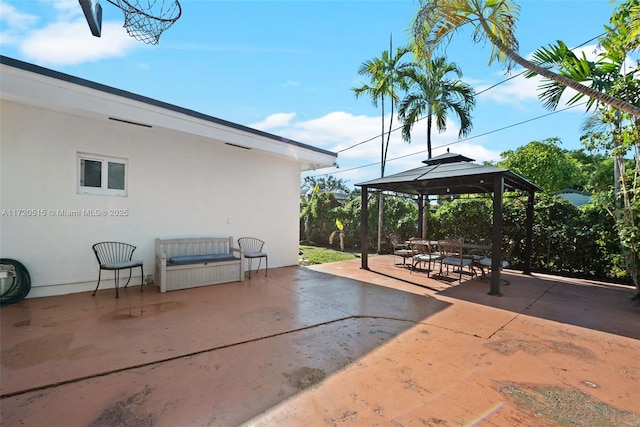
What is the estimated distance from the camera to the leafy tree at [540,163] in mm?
17719

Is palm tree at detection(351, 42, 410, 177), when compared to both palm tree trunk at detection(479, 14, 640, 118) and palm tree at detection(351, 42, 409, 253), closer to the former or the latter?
palm tree at detection(351, 42, 409, 253)

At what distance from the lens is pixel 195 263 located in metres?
5.72

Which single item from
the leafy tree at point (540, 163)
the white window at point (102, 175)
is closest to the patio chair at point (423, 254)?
A: the white window at point (102, 175)

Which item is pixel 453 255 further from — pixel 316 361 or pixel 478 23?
pixel 316 361

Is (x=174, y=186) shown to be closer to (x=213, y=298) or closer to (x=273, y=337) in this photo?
(x=213, y=298)

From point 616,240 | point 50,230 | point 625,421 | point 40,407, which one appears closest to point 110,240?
point 50,230

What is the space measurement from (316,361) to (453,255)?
5.54 m

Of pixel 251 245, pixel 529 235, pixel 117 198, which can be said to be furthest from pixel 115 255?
pixel 529 235

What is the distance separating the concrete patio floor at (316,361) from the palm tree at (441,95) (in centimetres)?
785

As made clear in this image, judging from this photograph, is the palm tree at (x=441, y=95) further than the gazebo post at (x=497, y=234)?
Yes

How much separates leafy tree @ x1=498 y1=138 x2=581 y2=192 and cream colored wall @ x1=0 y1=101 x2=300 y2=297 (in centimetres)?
1649

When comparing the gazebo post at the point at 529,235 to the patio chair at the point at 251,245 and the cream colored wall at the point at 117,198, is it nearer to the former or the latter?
the cream colored wall at the point at 117,198

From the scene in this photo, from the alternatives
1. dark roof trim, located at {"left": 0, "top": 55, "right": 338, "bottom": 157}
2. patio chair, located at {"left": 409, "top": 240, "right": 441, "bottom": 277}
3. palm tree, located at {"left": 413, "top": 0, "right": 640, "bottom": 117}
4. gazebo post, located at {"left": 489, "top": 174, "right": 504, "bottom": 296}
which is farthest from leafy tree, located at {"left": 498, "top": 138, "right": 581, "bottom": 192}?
dark roof trim, located at {"left": 0, "top": 55, "right": 338, "bottom": 157}

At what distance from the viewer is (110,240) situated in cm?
558
